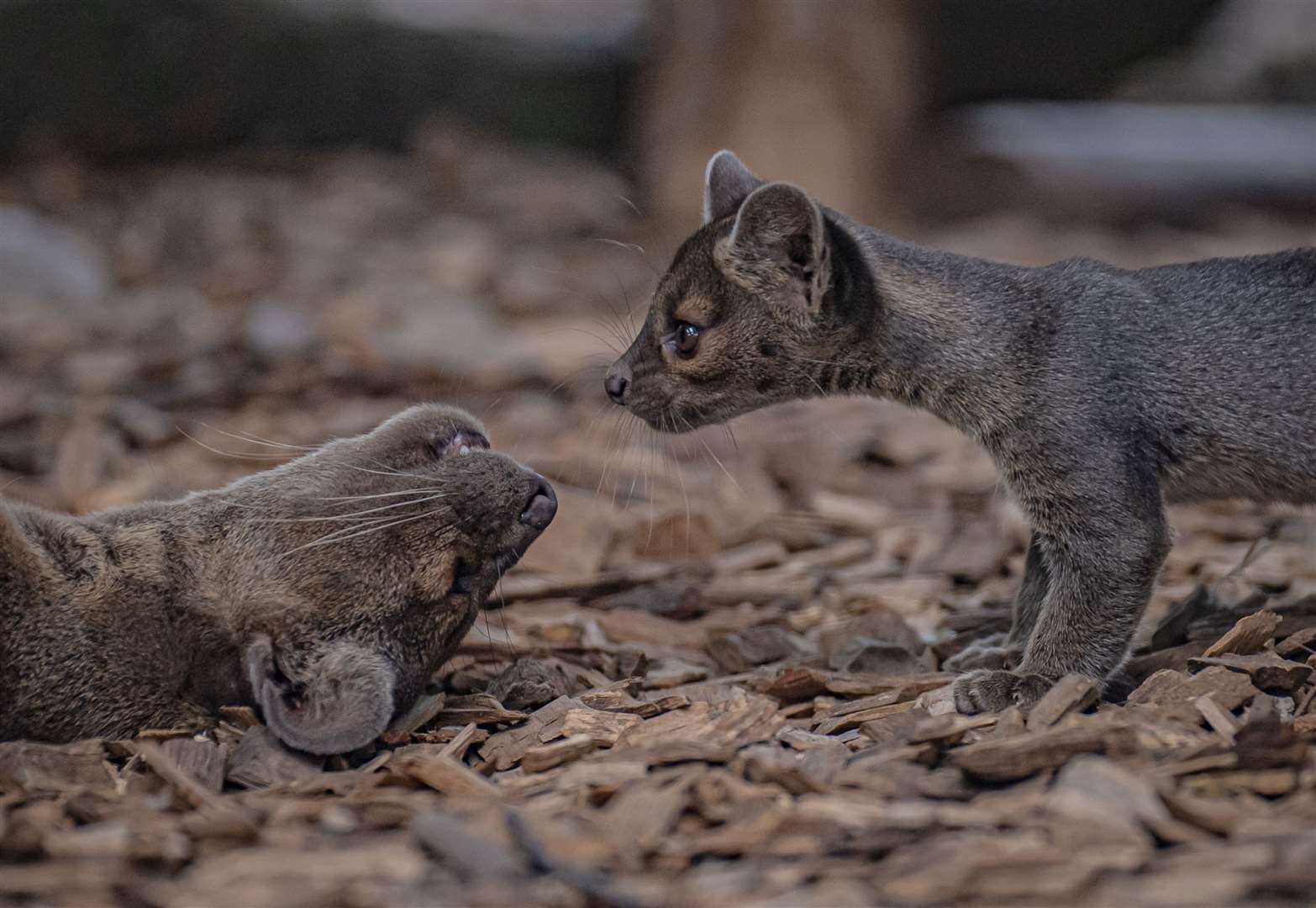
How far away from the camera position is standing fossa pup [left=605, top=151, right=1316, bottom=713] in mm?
4918

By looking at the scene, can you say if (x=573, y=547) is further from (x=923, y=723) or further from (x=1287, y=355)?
(x=1287, y=355)

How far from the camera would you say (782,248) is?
17.4ft

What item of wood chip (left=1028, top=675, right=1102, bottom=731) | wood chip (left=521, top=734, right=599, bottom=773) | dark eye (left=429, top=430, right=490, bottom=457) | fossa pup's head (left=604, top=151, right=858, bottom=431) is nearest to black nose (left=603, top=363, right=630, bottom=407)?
fossa pup's head (left=604, top=151, right=858, bottom=431)

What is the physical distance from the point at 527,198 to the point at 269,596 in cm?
898

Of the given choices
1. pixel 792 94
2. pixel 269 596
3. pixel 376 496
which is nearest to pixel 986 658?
pixel 376 496

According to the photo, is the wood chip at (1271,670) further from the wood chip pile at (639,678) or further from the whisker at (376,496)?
the whisker at (376,496)

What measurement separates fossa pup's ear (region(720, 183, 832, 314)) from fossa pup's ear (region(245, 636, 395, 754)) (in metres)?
2.10

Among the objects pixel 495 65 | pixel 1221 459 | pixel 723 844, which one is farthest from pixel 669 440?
pixel 495 65

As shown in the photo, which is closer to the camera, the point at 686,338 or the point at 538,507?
the point at 538,507

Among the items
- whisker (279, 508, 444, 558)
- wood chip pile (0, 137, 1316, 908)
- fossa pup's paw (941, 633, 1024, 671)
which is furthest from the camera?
fossa pup's paw (941, 633, 1024, 671)

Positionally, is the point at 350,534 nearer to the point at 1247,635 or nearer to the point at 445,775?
the point at 445,775

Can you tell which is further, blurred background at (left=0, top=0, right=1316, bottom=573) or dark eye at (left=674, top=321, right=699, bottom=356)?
blurred background at (left=0, top=0, right=1316, bottom=573)

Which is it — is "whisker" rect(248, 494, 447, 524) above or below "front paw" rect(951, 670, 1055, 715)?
A: above

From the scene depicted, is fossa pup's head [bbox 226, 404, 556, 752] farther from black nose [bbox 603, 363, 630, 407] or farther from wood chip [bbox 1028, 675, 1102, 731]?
wood chip [bbox 1028, 675, 1102, 731]
